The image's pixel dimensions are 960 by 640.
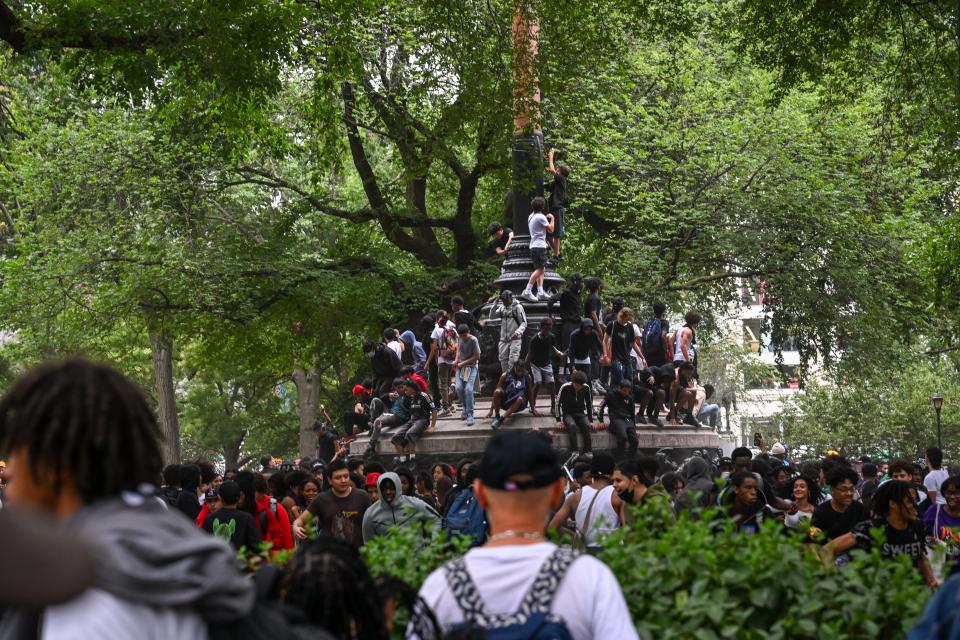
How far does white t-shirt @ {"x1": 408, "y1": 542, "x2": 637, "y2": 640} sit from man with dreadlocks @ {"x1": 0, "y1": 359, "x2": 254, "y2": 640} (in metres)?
0.96

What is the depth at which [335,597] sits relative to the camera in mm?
3643

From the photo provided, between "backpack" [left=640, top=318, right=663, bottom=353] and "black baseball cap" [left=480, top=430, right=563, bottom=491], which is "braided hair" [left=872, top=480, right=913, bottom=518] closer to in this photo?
"black baseball cap" [left=480, top=430, right=563, bottom=491]

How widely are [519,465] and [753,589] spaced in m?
1.31

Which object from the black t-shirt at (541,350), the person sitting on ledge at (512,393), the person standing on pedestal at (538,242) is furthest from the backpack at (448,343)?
the black t-shirt at (541,350)

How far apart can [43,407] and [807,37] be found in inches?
522

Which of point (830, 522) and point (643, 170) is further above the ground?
point (643, 170)

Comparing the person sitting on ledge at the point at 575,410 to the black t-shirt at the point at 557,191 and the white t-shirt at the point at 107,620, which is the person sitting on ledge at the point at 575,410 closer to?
the black t-shirt at the point at 557,191

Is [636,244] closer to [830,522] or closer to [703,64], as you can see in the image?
[703,64]

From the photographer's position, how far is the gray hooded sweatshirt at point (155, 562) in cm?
259

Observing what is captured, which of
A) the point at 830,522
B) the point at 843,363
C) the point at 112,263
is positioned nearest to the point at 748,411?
the point at 843,363

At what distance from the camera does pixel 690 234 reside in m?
31.4

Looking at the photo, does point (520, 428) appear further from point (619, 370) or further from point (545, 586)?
point (545, 586)

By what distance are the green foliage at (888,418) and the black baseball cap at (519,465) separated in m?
54.3

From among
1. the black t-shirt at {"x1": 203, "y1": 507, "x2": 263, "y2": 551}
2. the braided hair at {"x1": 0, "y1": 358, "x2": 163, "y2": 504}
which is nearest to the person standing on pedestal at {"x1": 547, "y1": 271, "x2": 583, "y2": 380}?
the black t-shirt at {"x1": 203, "y1": 507, "x2": 263, "y2": 551}
